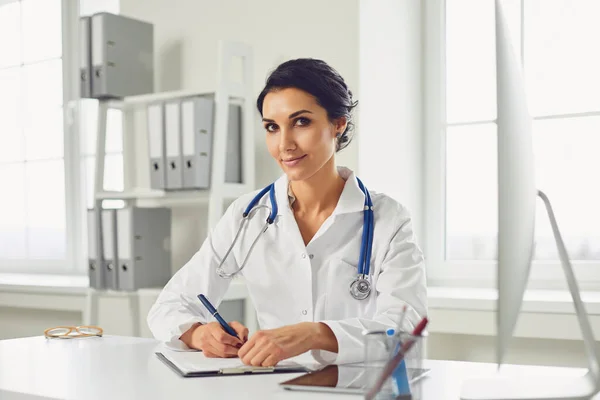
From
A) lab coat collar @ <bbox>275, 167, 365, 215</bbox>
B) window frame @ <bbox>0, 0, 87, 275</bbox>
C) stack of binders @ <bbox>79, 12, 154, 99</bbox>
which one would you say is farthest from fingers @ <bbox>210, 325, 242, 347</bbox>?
window frame @ <bbox>0, 0, 87, 275</bbox>

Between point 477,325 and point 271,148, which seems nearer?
point 271,148

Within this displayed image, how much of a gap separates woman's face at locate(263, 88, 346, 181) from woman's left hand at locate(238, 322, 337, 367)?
463 millimetres

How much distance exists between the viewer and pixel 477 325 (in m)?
2.46

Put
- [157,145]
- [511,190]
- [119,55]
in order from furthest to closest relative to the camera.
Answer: [119,55]
[157,145]
[511,190]

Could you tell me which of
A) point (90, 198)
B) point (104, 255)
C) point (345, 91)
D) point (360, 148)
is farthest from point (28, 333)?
point (345, 91)

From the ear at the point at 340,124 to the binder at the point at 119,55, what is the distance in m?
1.57

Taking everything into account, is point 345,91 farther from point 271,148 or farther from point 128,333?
point 128,333

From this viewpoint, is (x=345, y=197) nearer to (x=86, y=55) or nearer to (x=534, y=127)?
(x=534, y=127)

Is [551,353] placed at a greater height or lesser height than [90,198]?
lesser

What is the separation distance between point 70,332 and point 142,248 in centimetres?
122

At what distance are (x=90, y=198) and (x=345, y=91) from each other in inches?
101

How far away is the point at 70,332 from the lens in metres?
1.89

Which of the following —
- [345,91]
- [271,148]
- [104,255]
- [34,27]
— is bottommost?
[104,255]

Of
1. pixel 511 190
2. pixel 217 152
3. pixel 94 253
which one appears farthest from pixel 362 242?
pixel 94 253
